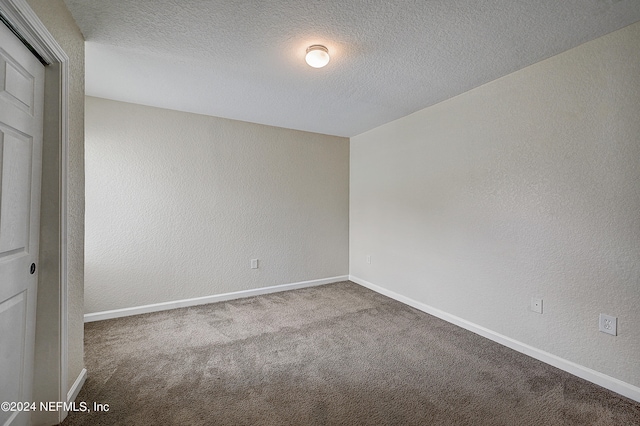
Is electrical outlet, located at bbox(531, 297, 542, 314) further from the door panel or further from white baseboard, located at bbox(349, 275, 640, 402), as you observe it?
the door panel

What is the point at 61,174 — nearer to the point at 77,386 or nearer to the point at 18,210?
the point at 18,210

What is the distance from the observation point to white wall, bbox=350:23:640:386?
1.76 meters

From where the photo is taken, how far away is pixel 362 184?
4.16 m

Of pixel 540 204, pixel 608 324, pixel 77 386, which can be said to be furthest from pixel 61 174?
pixel 608 324

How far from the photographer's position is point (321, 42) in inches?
76.0

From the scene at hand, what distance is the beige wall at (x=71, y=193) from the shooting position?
1.45 meters

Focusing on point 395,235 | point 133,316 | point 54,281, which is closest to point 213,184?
point 133,316

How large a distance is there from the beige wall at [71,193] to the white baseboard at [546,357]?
10.2 ft

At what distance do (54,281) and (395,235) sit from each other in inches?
126

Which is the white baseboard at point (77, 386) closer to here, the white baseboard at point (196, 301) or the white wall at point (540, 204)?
the white baseboard at point (196, 301)

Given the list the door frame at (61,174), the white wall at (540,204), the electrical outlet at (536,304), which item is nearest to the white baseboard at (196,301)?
the white wall at (540,204)

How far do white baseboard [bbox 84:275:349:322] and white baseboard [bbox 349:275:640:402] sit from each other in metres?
1.49

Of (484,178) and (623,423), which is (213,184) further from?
(623,423)

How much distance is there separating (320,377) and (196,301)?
2.05m
